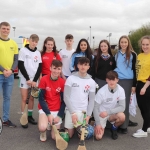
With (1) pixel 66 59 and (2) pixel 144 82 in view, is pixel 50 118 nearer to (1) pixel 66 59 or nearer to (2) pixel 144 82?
(1) pixel 66 59

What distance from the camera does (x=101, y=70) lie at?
502 cm

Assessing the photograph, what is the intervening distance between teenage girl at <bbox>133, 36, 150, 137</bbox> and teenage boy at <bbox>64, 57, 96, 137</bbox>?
0.94m

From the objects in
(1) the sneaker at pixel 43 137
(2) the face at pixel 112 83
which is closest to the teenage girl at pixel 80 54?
(2) the face at pixel 112 83

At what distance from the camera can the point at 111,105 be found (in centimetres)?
463

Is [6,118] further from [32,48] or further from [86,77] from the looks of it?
[86,77]

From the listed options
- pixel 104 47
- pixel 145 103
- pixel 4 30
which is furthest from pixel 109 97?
pixel 4 30

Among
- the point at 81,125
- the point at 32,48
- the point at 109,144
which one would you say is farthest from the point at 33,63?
the point at 109,144

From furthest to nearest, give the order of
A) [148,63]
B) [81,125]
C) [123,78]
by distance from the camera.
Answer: [123,78]
[148,63]
[81,125]

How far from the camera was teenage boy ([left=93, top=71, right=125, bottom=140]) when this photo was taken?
4.48 meters

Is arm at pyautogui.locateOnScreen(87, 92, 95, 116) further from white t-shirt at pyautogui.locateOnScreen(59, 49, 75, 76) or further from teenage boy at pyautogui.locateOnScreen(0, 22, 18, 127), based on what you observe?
teenage boy at pyautogui.locateOnScreen(0, 22, 18, 127)

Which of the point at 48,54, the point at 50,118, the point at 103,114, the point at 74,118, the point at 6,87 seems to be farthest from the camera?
the point at 48,54

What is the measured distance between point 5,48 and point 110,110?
240 centimetres

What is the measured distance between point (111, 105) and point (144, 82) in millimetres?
772

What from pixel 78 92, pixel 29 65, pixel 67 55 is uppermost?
pixel 67 55
